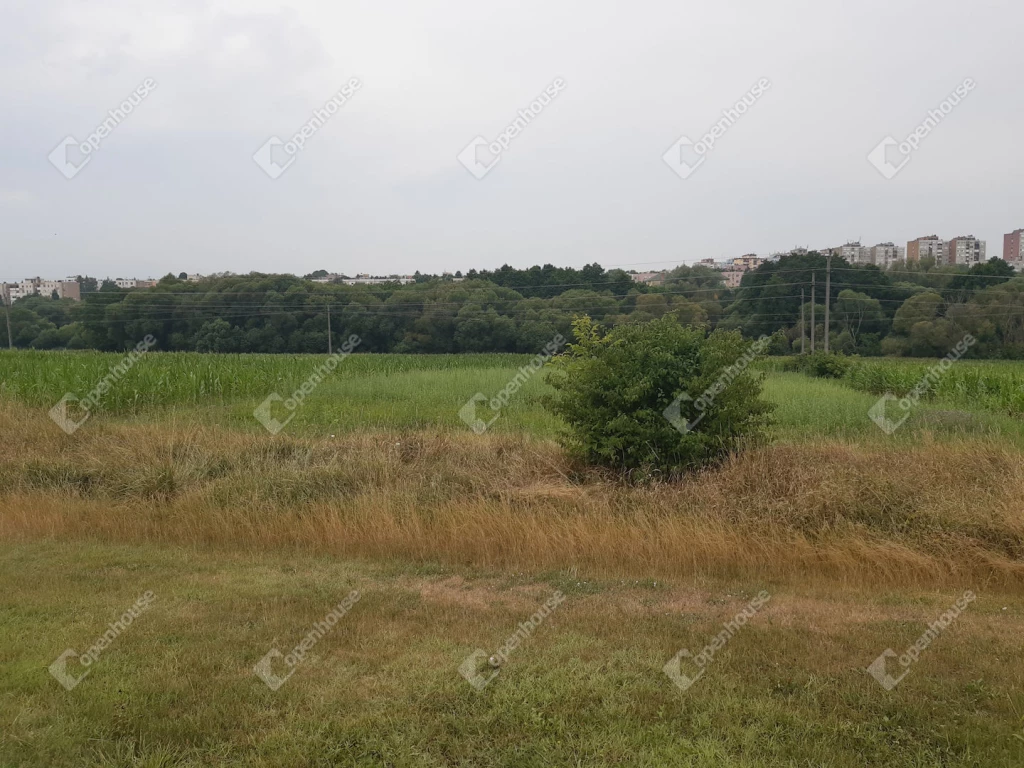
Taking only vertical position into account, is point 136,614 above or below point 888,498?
above

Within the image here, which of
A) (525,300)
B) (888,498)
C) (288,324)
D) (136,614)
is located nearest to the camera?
(136,614)

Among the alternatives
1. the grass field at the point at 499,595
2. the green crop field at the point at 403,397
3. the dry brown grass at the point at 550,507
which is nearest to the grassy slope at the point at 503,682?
the grass field at the point at 499,595

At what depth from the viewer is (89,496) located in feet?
30.5

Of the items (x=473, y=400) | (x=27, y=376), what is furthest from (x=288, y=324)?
(x=473, y=400)

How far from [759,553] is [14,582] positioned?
6630 millimetres

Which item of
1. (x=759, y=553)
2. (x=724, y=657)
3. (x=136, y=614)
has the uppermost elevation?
(x=136, y=614)

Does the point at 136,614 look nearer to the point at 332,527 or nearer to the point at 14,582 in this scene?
the point at 14,582
